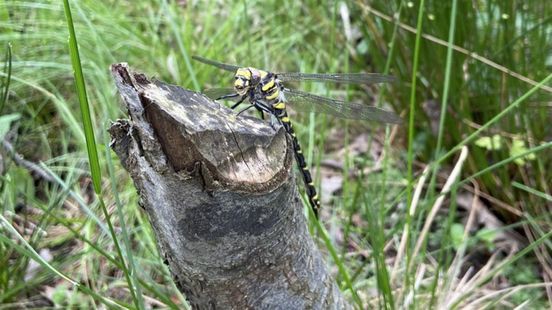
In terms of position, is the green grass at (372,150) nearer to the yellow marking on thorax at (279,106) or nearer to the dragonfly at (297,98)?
the dragonfly at (297,98)

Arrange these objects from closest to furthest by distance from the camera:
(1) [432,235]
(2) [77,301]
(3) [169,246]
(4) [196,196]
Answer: (4) [196,196] < (3) [169,246] < (2) [77,301] < (1) [432,235]

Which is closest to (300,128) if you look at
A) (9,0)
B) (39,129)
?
(39,129)

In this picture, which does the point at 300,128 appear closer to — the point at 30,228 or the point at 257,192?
the point at 30,228

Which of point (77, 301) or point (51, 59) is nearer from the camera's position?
point (77, 301)

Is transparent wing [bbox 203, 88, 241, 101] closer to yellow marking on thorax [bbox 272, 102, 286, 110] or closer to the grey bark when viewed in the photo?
yellow marking on thorax [bbox 272, 102, 286, 110]

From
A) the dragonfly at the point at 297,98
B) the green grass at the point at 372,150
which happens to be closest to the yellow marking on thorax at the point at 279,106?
the dragonfly at the point at 297,98

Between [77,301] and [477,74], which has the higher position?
[477,74]

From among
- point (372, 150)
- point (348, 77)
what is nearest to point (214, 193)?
point (348, 77)

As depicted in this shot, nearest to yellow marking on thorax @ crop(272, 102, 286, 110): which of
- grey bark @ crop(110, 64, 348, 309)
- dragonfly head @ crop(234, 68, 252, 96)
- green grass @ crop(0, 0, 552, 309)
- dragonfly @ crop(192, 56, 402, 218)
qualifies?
dragonfly @ crop(192, 56, 402, 218)
